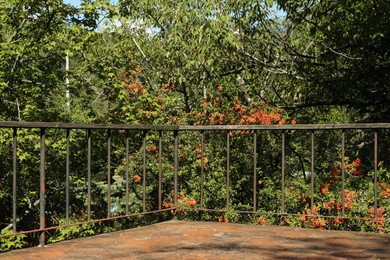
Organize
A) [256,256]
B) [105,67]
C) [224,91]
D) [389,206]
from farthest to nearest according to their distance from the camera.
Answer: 1. [105,67]
2. [224,91]
3. [389,206]
4. [256,256]

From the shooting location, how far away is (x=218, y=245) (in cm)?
362

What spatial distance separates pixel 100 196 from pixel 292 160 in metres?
5.51

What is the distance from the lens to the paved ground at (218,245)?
10.8 ft

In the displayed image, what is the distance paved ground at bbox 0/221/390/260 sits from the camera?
3.28m

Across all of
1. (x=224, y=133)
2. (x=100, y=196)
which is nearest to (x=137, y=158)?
(x=224, y=133)

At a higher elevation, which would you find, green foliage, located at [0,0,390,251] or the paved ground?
green foliage, located at [0,0,390,251]

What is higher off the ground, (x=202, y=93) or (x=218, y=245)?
(x=202, y=93)

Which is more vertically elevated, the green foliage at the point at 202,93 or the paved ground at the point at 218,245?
the green foliage at the point at 202,93

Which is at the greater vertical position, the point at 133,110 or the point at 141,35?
the point at 141,35

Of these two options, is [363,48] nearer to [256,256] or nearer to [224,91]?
[224,91]

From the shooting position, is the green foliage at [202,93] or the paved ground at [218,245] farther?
the green foliage at [202,93]

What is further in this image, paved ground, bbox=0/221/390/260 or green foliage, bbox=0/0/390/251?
green foliage, bbox=0/0/390/251

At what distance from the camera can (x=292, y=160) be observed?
8523mm

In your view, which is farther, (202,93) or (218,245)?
(202,93)
